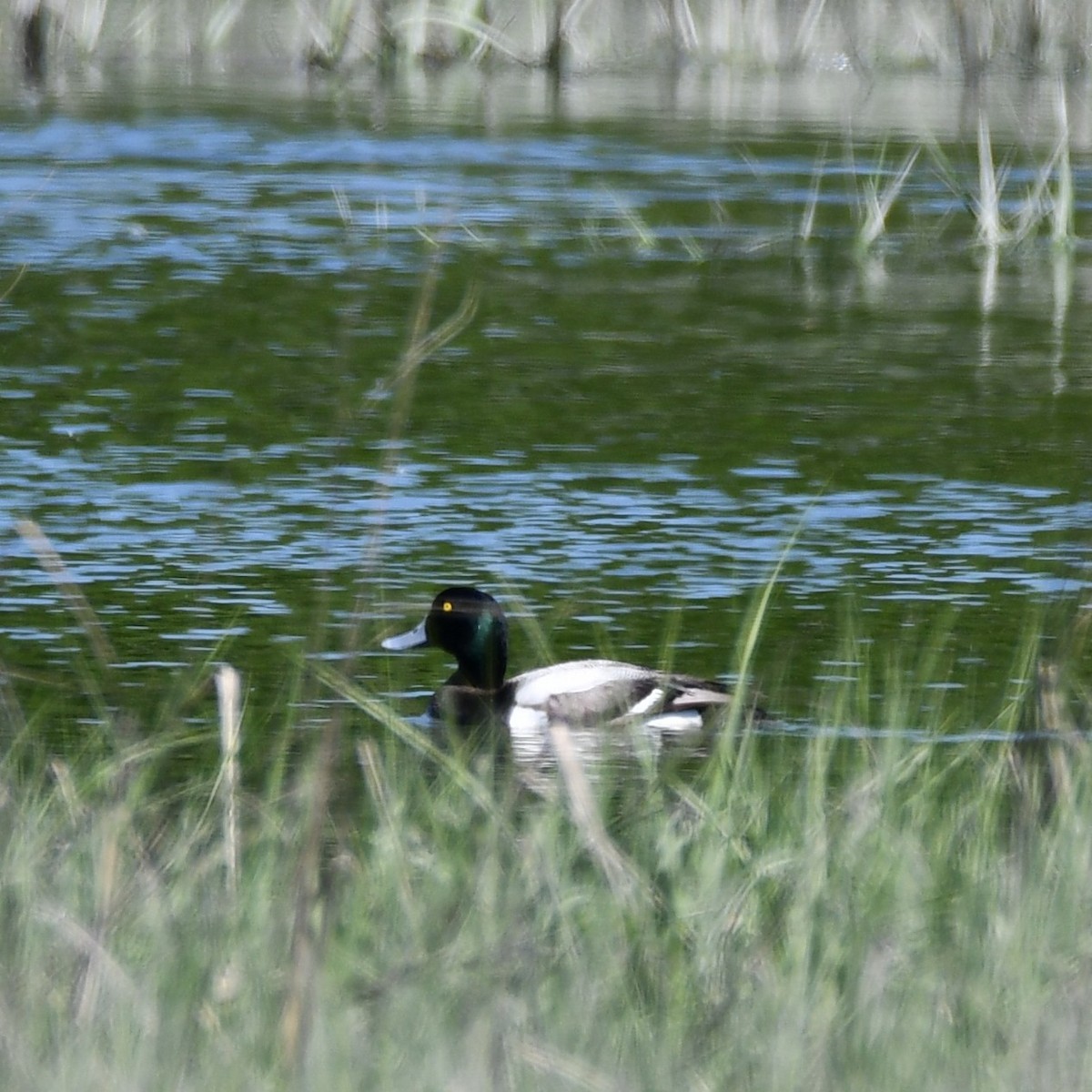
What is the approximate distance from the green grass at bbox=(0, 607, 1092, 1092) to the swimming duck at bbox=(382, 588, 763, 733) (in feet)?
3.50

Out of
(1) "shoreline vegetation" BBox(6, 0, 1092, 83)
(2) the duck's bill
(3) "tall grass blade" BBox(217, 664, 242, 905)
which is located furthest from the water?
(1) "shoreline vegetation" BBox(6, 0, 1092, 83)

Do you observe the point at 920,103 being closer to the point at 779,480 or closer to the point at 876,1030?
the point at 779,480

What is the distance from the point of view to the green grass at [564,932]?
131 inches

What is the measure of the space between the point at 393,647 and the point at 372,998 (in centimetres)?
334

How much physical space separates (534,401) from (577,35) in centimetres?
1239

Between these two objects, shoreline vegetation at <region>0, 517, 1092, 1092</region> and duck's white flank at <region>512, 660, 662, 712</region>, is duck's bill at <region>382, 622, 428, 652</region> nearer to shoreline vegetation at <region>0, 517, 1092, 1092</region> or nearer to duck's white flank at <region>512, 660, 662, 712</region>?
duck's white flank at <region>512, 660, 662, 712</region>

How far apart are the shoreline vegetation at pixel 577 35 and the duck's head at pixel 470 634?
36.1 ft

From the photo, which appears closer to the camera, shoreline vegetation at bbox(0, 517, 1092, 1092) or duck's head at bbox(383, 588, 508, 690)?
shoreline vegetation at bbox(0, 517, 1092, 1092)

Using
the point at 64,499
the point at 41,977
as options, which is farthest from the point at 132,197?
the point at 41,977

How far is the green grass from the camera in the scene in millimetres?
3318

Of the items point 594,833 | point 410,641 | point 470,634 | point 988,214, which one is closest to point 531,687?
point 470,634

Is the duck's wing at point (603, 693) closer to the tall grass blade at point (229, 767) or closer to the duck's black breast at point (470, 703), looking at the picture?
the duck's black breast at point (470, 703)

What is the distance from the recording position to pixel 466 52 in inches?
827

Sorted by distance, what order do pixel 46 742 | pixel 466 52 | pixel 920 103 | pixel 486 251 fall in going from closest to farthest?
1. pixel 46 742
2. pixel 486 251
3. pixel 920 103
4. pixel 466 52
